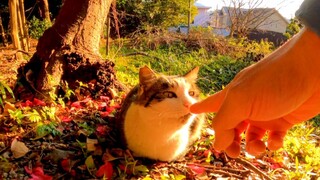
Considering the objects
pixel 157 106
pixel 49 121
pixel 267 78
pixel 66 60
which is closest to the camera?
pixel 267 78

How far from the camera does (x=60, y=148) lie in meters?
1.84

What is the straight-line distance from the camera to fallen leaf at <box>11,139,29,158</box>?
1.72 m

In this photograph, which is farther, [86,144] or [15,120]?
[15,120]

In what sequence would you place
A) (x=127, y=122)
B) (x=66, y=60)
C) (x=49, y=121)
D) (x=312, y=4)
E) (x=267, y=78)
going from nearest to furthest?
(x=312, y=4) < (x=267, y=78) < (x=127, y=122) < (x=49, y=121) < (x=66, y=60)

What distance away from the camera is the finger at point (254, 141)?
915 millimetres

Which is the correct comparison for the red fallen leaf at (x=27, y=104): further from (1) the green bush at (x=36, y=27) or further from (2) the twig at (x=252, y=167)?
(1) the green bush at (x=36, y=27)

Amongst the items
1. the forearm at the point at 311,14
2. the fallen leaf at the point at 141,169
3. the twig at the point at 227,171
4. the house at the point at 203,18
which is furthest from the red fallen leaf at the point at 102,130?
the house at the point at 203,18

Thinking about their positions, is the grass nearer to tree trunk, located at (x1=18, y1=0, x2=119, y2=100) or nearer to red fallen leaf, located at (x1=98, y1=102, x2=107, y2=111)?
tree trunk, located at (x1=18, y1=0, x2=119, y2=100)

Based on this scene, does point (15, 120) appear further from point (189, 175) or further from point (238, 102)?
point (238, 102)

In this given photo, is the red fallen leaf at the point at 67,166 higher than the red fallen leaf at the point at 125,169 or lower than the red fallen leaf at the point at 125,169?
higher

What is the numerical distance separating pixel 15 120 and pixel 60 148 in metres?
0.39

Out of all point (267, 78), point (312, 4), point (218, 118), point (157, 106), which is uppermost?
point (312, 4)

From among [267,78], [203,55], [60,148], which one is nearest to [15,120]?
[60,148]

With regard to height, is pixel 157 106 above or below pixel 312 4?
below
